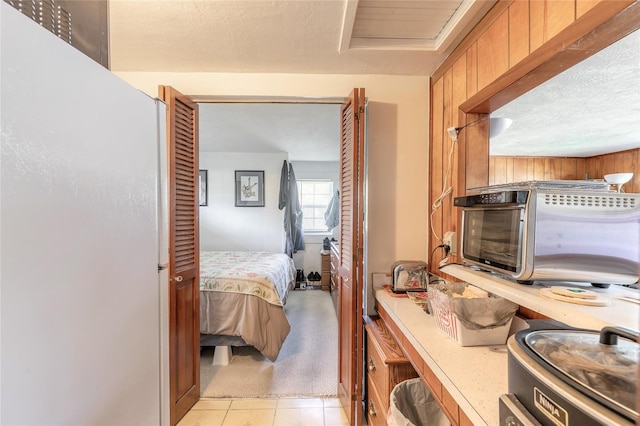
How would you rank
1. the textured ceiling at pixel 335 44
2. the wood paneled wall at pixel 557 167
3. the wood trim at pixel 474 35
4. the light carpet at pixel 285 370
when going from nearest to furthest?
1. the wood trim at pixel 474 35
2. the textured ceiling at pixel 335 44
3. the light carpet at pixel 285 370
4. the wood paneled wall at pixel 557 167

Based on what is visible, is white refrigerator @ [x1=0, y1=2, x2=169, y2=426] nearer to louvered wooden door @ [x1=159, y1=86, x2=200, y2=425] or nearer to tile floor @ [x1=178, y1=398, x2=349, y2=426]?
louvered wooden door @ [x1=159, y1=86, x2=200, y2=425]

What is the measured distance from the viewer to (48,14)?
0.70 m

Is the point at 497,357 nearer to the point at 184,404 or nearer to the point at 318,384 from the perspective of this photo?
the point at 318,384

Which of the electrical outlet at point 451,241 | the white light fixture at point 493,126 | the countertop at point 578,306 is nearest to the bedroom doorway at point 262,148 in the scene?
the white light fixture at point 493,126

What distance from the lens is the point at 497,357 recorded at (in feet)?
3.26

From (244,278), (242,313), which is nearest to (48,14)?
(244,278)

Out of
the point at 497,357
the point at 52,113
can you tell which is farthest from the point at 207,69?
the point at 497,357

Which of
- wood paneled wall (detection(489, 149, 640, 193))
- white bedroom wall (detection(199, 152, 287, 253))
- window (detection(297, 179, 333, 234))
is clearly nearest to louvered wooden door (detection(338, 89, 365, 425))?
wood paneled wall (detection(489, 149, 640, 193))

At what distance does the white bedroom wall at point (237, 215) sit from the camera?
4.67 metres

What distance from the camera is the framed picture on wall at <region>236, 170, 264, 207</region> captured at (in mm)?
4676

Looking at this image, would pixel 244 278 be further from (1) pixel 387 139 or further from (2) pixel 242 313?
(1) pixel 387 139

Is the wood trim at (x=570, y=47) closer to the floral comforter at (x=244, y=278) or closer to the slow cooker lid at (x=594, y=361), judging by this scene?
the slow cooker lid at (x=594, y=361)

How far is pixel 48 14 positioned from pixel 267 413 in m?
2.30

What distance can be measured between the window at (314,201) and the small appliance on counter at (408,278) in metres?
3.51
